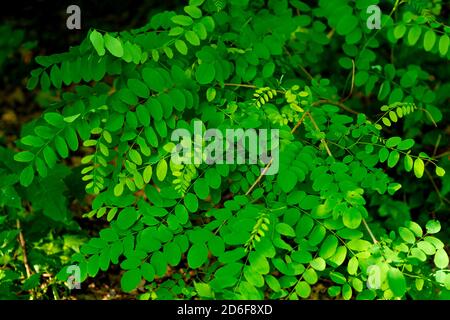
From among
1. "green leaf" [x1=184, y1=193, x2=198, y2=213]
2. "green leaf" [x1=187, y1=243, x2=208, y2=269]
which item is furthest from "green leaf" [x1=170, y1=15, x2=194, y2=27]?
"green leaf" [x1=187, y1=243, x2=208, y2=269]

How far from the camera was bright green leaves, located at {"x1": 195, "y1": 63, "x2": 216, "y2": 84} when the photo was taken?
2.21 metres

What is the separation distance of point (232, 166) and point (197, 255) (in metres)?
0.43

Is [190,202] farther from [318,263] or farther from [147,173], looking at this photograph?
[318,263]

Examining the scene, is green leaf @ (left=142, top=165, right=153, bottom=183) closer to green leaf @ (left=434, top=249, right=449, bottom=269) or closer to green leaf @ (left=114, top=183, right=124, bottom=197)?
green leaf @ (left=114, top=183, right=124, bottom=197)

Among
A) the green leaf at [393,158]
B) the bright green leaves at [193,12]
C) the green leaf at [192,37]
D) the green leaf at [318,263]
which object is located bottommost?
the green leaf at [318,263]

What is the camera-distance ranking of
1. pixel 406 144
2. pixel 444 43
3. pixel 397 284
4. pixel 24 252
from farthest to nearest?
pixel 24 252, pixel 444 43, pixel 406 144, pixel 397 284

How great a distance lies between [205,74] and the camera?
2.22 meters

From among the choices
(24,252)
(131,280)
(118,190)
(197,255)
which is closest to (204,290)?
(197,255)

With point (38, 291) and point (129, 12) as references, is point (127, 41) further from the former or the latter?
point (129, 12)

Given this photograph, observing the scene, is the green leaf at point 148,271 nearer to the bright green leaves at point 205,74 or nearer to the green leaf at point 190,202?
the green leaf at point 190,202

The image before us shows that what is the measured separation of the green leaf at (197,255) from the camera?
1943 millimetres

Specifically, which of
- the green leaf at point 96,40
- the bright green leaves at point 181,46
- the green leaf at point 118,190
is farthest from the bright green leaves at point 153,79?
the green leaf at point 118,190
